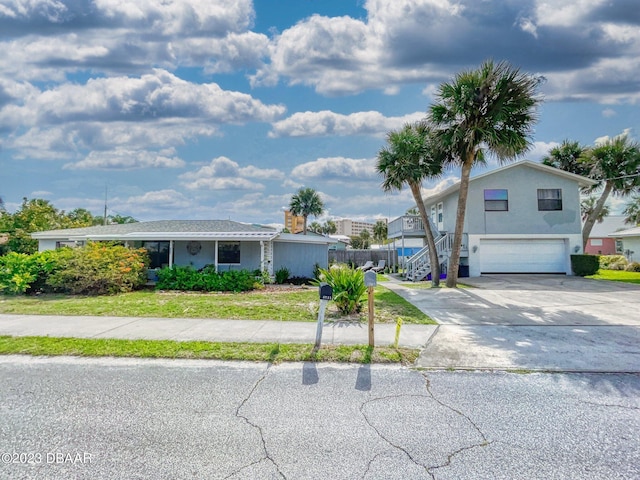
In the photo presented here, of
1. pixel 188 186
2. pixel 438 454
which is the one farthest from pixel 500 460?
pixel 188 186

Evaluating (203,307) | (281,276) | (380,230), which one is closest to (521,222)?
(281,276)

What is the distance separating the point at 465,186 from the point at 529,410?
11661 mm

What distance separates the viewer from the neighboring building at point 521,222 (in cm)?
1839

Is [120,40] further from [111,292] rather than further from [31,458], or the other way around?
[31,458]

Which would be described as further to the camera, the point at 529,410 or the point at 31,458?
the point at 529,410

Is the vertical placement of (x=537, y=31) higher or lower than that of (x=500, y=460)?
higher

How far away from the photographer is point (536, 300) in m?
10.3

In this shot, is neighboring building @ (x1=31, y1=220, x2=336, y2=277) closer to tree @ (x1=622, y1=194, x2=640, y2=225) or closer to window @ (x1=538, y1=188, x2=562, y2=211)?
window @ (x1=538, y1=188, x2=562, y2=211)

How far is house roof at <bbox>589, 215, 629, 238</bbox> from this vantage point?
3976 cm

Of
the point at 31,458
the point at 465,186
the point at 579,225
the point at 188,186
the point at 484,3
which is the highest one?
the point at 484,3

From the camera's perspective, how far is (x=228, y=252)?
1655 cm

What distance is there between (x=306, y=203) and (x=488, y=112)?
28.6 meters

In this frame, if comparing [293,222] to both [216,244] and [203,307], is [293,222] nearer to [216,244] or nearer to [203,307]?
[216,244]

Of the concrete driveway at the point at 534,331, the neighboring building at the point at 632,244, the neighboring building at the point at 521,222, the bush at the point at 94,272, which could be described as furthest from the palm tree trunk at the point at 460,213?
the neighboring building at the point at 632,244
